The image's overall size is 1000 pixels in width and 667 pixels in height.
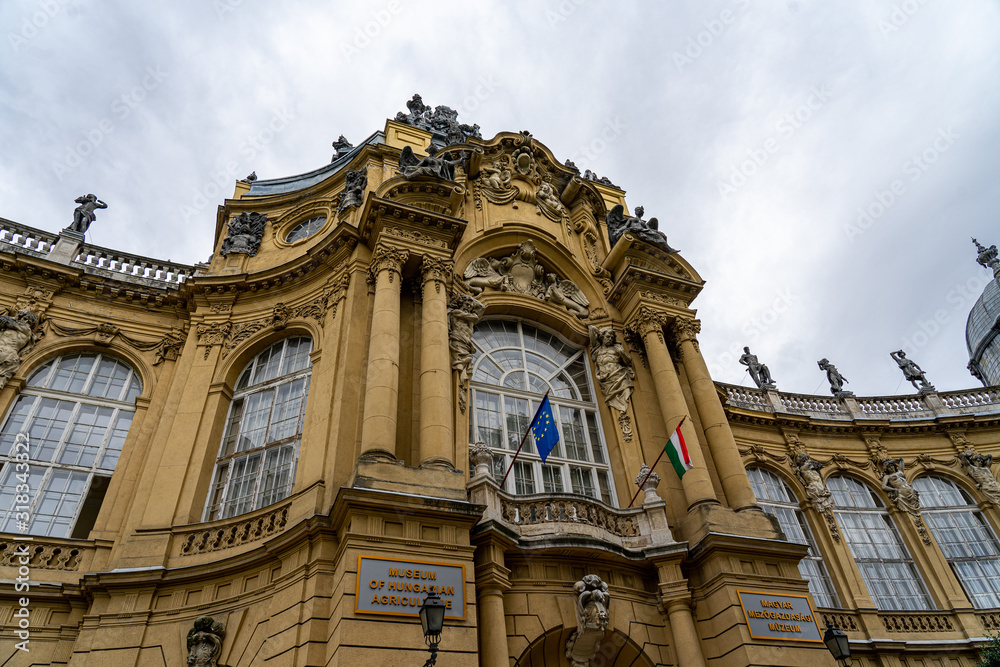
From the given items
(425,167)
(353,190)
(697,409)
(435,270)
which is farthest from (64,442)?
(697,409)

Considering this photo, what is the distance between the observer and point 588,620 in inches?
422

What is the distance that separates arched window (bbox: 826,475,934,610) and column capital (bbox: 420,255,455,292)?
15880 millimetres

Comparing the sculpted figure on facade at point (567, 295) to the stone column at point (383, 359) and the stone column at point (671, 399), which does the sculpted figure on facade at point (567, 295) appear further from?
the stone column at point (383, 359)

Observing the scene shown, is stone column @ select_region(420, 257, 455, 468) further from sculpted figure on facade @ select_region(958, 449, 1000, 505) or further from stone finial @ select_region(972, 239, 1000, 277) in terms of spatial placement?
stone finial @ select_region(972, 239, 1000, 277)

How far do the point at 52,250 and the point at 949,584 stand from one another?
27545mm

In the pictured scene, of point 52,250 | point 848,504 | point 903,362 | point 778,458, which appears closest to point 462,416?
point 52,250

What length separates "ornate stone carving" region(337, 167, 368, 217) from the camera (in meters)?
17.3

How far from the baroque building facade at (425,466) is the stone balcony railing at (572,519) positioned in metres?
0.05

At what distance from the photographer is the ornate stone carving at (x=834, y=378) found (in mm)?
24891

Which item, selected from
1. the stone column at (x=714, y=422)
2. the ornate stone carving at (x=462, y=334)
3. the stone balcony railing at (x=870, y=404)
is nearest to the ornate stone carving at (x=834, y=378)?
the stone balcony railing at (x=870, y=404)

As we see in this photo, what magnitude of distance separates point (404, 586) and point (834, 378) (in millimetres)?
22322

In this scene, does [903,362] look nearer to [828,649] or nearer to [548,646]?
[828,649]

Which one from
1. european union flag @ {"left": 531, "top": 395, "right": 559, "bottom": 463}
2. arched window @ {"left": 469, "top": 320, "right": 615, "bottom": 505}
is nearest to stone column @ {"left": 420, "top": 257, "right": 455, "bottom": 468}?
arched window @ {"left": 469, "top": 320, "right": 615, "bottom": 505}

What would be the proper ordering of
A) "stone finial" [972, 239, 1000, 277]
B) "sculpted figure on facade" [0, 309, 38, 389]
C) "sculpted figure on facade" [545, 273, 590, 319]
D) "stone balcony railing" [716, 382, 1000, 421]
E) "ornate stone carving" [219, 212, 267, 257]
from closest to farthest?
"sculpted figure on facade" [0, 309, 38, 389], "sculpted figure on facade" [545, 273, 590, 319], "ornate stone carving" [219, 212, 267, 257], "stone balcony railing" [716, 382, 1000, 421], "stone finial" [972, 239, 1000, 277]
